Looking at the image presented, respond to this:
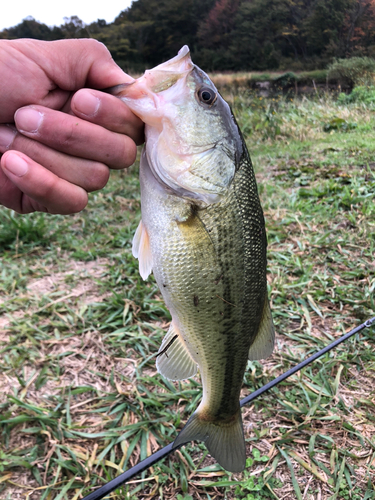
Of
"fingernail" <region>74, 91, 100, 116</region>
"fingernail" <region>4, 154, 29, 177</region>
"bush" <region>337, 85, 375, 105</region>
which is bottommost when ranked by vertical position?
"bush" <region>337, 85, 375, 105</region>

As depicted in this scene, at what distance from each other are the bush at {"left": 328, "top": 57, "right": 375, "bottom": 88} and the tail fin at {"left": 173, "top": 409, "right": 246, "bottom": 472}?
8824 millimetres

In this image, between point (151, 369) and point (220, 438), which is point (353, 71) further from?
point (220, 438)

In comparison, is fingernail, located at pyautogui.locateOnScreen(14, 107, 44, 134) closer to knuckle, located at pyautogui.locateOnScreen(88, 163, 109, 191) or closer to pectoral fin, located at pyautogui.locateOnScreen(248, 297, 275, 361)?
knuckle, located at pyautogui.locateOnScreen(88, 163, 109, 191)

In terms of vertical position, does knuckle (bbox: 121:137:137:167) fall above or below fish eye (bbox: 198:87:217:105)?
below

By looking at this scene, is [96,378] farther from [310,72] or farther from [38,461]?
[310,72]

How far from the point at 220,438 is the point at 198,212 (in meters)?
0.88

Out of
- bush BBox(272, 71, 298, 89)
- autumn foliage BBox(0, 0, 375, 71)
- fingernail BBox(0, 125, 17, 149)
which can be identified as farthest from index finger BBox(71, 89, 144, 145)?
bush BBox(272, 71, 298, 89)

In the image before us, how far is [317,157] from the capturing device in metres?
5.64

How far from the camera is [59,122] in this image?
1159 mm

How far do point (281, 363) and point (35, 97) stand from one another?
2116 mm

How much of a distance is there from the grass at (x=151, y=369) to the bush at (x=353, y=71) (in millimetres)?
5327

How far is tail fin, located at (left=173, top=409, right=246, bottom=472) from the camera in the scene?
1.24 meters

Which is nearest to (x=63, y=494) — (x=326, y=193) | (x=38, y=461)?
(x=38, y=461)

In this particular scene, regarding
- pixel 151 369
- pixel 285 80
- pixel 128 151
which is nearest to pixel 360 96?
pixel 285 80
